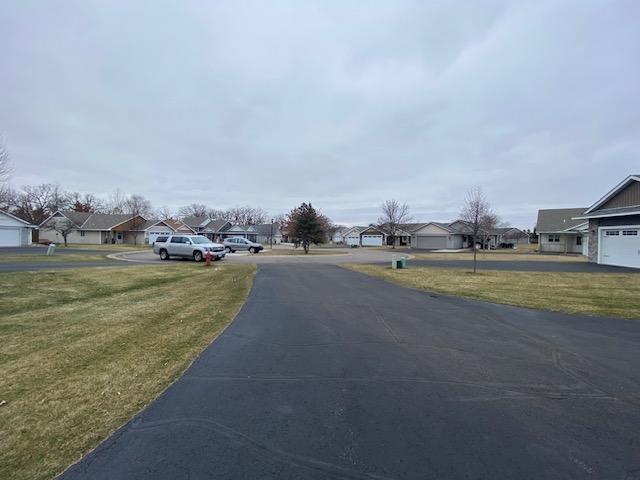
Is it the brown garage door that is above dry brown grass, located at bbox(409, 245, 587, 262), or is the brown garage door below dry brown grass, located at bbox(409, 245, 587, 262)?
above

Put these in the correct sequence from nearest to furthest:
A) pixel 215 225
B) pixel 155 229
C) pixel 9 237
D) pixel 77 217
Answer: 1. pixel 9 237
2. pixel 77 217
3. pixel 155 229
4. pixel 215 225

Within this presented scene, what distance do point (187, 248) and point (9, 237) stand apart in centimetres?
3278

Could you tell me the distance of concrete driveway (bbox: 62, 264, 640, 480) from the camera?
277 cm

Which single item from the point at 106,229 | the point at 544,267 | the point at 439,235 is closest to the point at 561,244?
the point at 439,235

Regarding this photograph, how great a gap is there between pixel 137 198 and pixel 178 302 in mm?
100490

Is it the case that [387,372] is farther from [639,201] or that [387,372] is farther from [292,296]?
[639,201]

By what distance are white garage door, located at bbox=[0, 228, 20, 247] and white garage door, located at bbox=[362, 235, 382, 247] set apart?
2373 inches

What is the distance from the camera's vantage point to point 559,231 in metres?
45.2

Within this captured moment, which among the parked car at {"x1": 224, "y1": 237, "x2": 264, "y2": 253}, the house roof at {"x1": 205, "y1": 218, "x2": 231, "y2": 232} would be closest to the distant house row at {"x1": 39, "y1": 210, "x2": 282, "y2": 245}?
the house roof at {"x1": 205, "y1": 218, "x2": 231, "y2": 232}

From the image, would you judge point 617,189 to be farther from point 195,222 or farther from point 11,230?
point 195,222

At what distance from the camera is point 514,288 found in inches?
519

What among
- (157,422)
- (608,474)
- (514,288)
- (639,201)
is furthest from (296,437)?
(639,201)

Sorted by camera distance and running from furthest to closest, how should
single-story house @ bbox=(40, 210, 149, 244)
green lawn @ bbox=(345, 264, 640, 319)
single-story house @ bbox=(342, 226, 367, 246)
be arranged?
1. single-story house @ bbox=(342, 226, 367, 246)
2. single-story house @ bbox=(40, 210, 149, 244)
3. green lawn @ bbox=(345, 264, 640, 319)

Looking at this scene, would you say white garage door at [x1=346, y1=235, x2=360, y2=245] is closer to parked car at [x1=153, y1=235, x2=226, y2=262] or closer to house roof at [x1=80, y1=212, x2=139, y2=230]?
house roof at [x1=80, y1=212, x2=139, y2=230]
